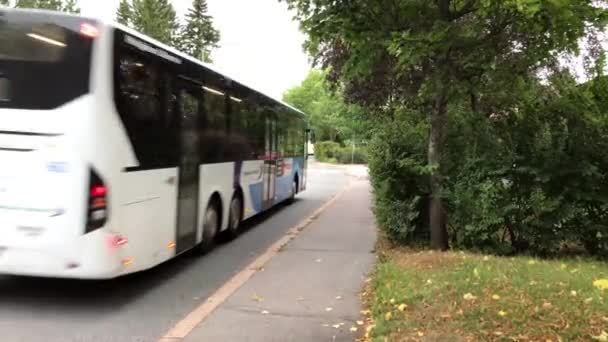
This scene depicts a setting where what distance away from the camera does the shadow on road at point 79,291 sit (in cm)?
716

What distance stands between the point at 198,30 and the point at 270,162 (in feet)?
223

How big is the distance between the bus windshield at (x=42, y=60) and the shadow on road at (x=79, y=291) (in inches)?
84.1

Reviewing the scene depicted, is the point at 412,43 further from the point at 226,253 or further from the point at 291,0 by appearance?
the point at 226,253

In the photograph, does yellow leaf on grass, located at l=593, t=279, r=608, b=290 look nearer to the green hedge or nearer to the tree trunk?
the tree trunk

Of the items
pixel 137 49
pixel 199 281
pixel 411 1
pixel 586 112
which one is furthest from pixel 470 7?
pixel 199 281

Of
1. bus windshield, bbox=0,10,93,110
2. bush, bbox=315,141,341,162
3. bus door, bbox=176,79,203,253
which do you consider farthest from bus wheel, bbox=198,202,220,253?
bush, bbox=315,141,341,162

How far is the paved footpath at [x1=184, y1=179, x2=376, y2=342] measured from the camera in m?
6.25

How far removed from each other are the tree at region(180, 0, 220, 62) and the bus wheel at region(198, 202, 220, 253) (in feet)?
231

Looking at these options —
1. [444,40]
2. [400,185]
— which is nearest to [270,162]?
[400,185]

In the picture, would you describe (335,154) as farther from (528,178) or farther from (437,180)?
(528,178)

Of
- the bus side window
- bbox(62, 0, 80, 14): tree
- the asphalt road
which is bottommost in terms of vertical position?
the asphalt road

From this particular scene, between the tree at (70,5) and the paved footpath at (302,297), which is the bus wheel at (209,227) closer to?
the paved footpath at (302,297)

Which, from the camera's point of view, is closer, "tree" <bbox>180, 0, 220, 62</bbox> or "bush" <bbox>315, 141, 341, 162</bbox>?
"bush" <bbox>315, 141, 341, 162</bbox>

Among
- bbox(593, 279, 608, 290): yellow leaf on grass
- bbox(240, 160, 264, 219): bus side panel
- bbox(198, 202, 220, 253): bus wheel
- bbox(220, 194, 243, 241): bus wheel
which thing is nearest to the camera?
bbox(593, 279, 608, 290): yellow leaf on grass
